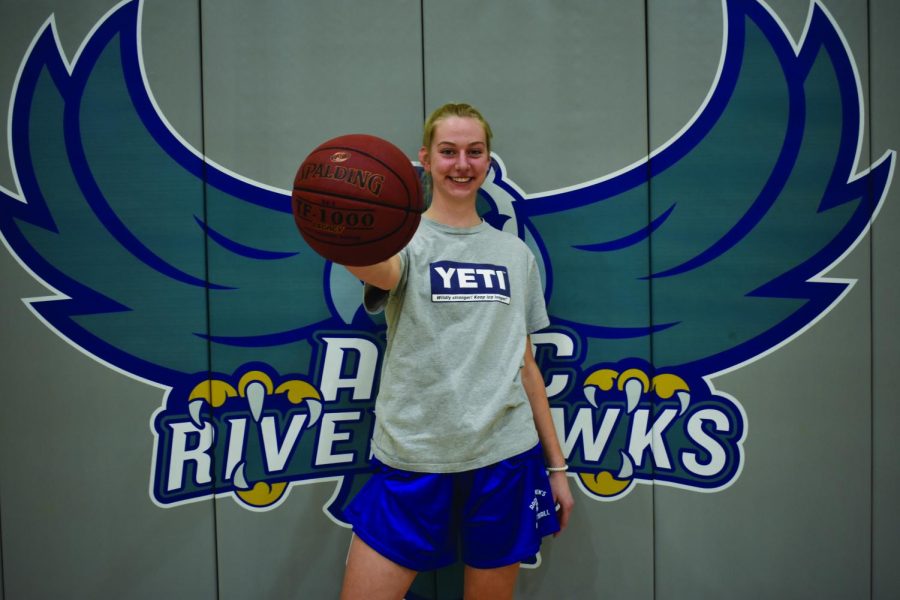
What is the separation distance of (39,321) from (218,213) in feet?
1.94

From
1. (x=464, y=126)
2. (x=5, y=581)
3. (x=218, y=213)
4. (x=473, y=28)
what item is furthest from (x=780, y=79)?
(x=5, y=581)

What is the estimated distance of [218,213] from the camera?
157cm

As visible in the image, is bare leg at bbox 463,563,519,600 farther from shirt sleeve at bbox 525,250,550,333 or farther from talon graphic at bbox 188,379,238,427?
talon graphic at bbox 188,379,238,427

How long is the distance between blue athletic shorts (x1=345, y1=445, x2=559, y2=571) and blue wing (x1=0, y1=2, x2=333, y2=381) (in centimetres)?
54

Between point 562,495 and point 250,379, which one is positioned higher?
point 250,379

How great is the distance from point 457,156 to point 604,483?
3.47 ft

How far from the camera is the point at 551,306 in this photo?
1.64 m

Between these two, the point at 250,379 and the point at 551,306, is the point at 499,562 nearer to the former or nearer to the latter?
the point at 551,306

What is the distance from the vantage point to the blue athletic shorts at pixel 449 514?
4.11ft

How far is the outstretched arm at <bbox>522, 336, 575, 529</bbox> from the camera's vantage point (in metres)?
1.45

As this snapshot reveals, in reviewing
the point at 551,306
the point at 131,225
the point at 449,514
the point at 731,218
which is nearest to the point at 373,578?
the point at 449,514

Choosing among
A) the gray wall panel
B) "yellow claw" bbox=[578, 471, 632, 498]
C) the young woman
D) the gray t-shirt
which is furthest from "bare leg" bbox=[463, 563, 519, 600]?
the gray wall panel

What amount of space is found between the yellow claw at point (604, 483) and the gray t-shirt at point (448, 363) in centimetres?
43

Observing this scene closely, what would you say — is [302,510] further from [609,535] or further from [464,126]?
[464,126]
